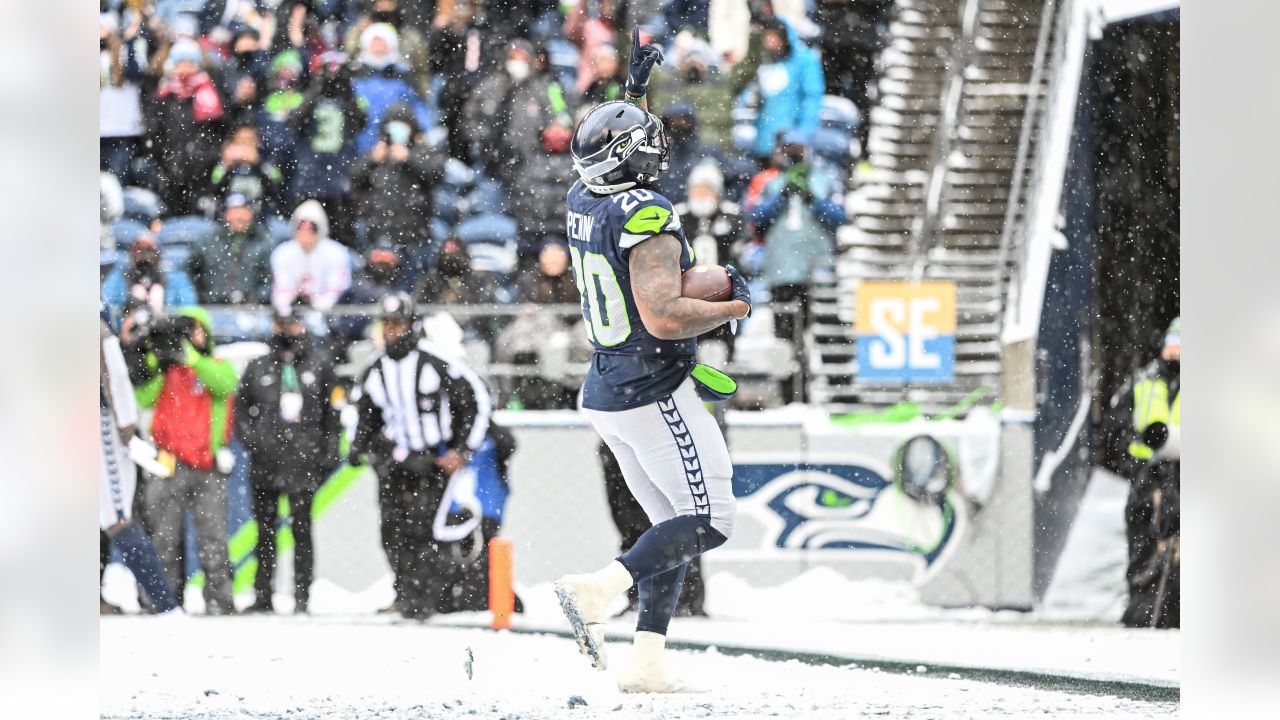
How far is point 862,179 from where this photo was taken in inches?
492

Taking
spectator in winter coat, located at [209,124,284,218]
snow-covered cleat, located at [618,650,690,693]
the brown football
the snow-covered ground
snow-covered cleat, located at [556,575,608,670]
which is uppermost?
spectator in winter coat, located at [209,124,284,218]

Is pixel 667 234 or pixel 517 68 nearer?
pixel 667 234

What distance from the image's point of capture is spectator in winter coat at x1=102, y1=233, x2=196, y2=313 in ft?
33.7

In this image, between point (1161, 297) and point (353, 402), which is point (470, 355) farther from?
point (1161, 297)

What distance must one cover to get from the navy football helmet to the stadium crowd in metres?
3.56

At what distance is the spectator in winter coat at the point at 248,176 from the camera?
11.4 metres

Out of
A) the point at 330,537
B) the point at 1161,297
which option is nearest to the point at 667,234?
the point at 330,537

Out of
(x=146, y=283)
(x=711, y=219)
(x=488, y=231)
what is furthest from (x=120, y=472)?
(x=711, y=219)

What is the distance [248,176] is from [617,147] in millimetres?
6409

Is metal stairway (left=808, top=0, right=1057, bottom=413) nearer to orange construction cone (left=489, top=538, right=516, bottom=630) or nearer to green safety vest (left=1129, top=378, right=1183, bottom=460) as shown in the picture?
green safety vest (left=1129, top=378, right=1183, bottom=460)

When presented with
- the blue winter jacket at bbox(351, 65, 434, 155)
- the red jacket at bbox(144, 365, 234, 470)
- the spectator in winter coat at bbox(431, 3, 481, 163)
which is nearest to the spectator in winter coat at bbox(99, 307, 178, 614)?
the red jacket at bbox(144, 365, 234, 470)

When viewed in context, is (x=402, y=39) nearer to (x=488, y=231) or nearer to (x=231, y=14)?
(x=231, y=14)
